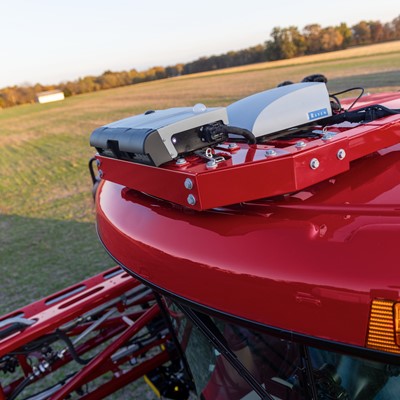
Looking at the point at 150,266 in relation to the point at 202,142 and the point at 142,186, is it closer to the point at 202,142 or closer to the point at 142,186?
the point at 142,186

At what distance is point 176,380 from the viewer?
2.65 m

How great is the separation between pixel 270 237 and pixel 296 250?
0.09m

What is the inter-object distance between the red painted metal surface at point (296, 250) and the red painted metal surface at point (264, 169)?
0.01m

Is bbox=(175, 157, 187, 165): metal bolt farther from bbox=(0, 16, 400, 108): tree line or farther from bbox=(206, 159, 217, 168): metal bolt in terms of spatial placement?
bbox=(0, 16, 400, 108): tree line

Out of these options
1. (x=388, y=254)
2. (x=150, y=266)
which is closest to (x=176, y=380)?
(x=150, y=266)

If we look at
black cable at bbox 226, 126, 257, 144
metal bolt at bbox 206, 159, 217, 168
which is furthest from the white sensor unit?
metal bolt at bbox 206, 159, 217, 168

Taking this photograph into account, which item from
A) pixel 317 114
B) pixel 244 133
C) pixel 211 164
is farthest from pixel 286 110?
pixel 211 164

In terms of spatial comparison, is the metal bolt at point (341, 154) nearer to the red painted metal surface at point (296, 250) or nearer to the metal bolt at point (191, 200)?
the red painted metal surface at point (296, 250)

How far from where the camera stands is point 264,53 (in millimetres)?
65688

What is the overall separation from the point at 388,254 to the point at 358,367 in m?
0.43

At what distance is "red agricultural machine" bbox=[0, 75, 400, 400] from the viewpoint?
1014 mm

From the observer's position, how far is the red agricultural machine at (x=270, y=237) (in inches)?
39.9

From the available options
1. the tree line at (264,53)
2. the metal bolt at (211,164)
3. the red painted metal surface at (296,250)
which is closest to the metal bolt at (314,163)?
the red painted metal surface at (296,250)

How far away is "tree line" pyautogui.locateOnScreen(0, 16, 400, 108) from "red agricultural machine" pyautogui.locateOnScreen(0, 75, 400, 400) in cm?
6401
